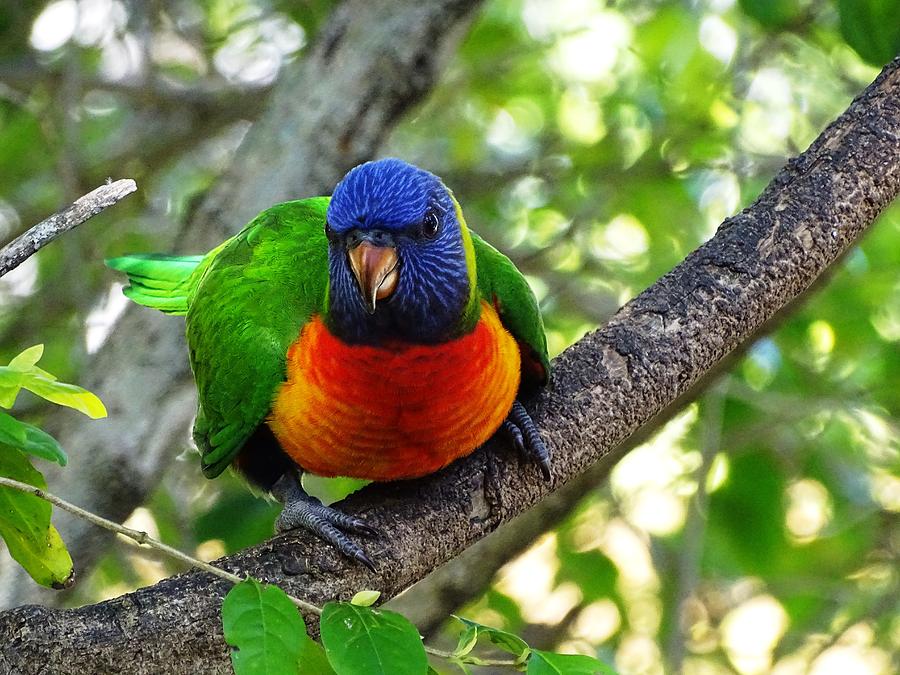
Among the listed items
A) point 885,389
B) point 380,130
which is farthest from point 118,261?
point 885,389

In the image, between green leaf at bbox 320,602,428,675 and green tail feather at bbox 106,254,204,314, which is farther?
green tail feather at bbox 106,254,204,314

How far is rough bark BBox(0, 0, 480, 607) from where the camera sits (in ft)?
9.93

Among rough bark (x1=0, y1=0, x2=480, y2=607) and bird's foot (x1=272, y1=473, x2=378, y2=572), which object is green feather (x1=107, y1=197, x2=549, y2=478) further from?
rough bark (x1=0, y1=0, x2=480, y2=607)

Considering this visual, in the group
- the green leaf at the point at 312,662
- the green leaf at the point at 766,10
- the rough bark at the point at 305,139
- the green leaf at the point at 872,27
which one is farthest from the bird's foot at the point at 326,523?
the green leaf at the point at 766,10

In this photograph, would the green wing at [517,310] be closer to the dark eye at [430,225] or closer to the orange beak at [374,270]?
the dark eye at [430,225]

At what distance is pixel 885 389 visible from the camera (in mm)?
3514

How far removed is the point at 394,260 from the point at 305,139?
47.7 inches

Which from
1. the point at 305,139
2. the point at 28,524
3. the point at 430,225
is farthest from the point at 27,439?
the point at 305,139

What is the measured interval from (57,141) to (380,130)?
148 centimetres

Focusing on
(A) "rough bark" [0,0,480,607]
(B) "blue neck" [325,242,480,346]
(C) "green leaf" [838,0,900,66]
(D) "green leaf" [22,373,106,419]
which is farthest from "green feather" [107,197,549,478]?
(C) "green leaf" [838,0,900,66]

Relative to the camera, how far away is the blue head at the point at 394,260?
6.59 feet

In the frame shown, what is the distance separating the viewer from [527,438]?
2.17m

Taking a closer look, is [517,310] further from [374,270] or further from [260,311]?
[260,311]

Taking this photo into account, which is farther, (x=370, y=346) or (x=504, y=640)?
(x=370, y=346)
